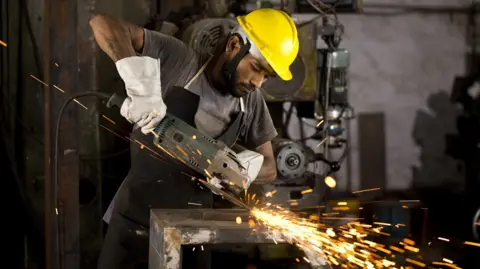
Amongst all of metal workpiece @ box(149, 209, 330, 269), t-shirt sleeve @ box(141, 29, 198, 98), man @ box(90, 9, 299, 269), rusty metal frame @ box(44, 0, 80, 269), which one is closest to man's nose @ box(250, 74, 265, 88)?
man @ box(90, 9, 299, 269)

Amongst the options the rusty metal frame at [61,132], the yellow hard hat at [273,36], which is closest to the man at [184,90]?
the yellow hard hat at [273,36]

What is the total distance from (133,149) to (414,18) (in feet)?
6.95

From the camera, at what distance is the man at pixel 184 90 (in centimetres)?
216

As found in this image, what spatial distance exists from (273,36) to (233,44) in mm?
168

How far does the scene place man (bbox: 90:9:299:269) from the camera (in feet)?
7.09

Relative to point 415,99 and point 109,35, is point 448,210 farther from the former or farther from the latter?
point 109,35

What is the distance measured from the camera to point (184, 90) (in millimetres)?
2266

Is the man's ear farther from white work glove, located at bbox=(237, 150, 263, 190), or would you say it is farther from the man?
white work glove, located at bbox=(237, 150, 263, 190)

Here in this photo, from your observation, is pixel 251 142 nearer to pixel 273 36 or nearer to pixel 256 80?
pixel 256 80

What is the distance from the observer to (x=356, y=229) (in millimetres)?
3090

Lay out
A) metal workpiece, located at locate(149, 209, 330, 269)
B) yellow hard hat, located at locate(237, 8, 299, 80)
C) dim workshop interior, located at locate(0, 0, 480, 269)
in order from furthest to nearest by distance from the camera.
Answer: yellow hard hat, located at locate(237, 8, 299, 80) < dim workshop interior, located at locate(0, 0, 480, 269) < metal workpiece, located at locate(149, 209, 330, 269)

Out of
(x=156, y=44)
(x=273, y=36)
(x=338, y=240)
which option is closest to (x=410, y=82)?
(x=338, y=240)

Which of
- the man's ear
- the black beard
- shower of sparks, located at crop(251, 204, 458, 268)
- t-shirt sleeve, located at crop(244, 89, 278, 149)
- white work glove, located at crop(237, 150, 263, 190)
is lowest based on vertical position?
shower of sparks, located at crop(251, 204, 458, 268)

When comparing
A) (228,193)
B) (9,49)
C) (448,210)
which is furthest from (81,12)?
(448,210)
